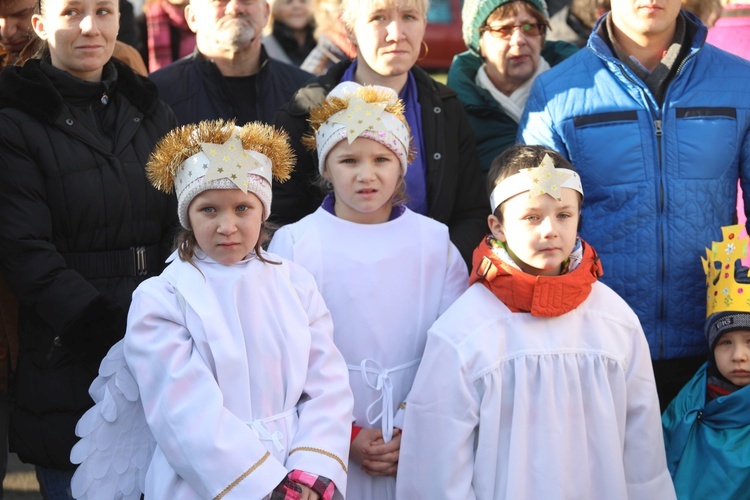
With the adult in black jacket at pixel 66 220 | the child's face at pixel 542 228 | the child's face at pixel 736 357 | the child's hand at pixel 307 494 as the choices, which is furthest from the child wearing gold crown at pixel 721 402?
the adult in black jacket at pixel 66 220

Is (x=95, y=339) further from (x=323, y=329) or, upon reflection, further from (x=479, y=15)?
(x=479, y=15)

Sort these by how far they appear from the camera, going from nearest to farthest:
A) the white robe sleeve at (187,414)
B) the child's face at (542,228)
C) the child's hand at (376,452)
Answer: the white robe sleeve at (187,414) < the child's face at (542,228) < the child's hand at (376,452)

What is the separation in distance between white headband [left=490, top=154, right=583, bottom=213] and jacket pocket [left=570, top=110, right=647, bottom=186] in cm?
38

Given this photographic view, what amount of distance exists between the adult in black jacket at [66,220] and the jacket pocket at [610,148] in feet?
5.52

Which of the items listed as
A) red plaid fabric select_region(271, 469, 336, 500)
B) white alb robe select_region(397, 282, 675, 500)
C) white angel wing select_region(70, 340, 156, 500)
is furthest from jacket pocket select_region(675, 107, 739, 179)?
white angel wing select_region(70, 340, 156, 500)

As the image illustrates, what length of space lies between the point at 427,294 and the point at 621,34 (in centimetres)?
137

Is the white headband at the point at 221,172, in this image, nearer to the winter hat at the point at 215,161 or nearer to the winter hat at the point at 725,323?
the winter hat at the point at 215,161

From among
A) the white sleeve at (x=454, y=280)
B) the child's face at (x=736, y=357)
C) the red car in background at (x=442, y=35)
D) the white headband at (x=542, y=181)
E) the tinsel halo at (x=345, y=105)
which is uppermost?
the red car in background at (x=442, y=35)

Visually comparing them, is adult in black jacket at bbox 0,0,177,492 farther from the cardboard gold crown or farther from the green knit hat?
the cardboard gold crown

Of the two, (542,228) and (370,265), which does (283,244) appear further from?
(542,228)

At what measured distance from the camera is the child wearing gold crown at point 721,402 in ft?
11.9

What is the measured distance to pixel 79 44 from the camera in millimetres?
3648

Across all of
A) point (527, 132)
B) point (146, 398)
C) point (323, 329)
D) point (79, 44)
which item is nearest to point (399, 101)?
point (527, 132)

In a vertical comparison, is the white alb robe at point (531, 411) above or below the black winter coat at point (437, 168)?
below
